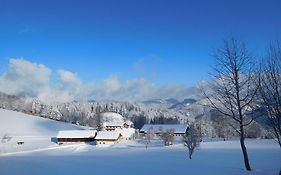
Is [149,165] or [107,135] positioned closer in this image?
[149,165]

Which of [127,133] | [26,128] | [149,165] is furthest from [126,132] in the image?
[149,165]

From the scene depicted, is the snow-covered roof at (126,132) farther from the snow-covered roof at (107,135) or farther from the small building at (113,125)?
the small building at (113,125)

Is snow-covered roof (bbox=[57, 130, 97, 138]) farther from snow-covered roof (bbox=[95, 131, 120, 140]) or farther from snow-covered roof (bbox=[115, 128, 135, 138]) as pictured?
snow-covered roof (bbox=[115, 128, 135, 138])

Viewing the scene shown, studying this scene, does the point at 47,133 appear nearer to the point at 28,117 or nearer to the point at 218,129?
the point at 28,117

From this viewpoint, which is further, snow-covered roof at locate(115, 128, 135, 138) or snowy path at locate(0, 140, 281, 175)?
snow-covered roof at locate(115, 128, 135, 138)

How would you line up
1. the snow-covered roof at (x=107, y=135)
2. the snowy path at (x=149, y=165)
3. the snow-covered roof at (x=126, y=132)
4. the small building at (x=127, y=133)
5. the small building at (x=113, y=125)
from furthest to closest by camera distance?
the small building at (x=113, y=125) < the snow-covered roof at (x=126, y=132) < the small building at (x=127, y=133) < the snow-covered roof at (x=107, y=135) < the snowy path at (x=149, y=165)

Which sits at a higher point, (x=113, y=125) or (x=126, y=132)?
(x=113, y=125)

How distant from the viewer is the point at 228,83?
23359mm

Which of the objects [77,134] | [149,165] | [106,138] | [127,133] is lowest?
[149,165]

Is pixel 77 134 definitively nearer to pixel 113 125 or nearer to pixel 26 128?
pixel 113 125

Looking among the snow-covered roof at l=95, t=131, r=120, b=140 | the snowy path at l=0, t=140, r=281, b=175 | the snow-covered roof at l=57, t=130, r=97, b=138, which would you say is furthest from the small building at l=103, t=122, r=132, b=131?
the snowy path at l=0, t=140, r=281, b=175

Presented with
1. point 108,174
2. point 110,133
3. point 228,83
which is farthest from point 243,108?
point 110,133

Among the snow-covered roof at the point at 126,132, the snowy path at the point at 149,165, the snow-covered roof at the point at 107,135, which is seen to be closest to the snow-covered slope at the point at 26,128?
the snow-covered roof at the point at 107,135

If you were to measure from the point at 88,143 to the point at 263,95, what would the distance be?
99697 mm
